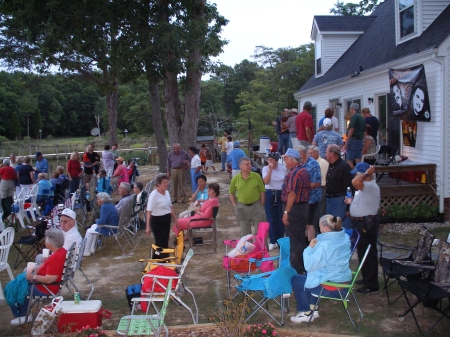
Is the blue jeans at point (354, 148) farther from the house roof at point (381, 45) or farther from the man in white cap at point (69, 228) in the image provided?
the man in white cap at point (69, 228)

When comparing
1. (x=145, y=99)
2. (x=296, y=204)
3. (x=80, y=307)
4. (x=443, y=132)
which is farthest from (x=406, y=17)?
(x=145, y=99)

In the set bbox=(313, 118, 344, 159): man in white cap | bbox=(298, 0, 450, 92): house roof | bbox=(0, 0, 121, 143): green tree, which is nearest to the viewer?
bbox=(313, 118, 344, 159): man in white cap

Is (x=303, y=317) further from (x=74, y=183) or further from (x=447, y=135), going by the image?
(x=74, y=183)

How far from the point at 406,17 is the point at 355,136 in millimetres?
4398

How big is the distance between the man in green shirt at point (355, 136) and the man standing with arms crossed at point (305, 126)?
100cm

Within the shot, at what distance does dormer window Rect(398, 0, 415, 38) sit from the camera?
11.2 meters

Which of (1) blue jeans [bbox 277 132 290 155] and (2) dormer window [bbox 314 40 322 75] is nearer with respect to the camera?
(1) blue jeans [bbox 277 132 290 155]

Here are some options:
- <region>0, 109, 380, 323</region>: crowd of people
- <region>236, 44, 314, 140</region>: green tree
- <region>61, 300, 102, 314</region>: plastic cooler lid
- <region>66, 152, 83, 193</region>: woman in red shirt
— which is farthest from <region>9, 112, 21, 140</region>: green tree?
<region>61, 300, 102, 314</region>: plastic cooler lid

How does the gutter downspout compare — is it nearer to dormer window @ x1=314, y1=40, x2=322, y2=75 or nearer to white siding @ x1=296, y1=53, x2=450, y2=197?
white siding @ x1=296, y1=53, x2=450, y2=197

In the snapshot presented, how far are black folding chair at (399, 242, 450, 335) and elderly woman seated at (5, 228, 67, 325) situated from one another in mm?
3782

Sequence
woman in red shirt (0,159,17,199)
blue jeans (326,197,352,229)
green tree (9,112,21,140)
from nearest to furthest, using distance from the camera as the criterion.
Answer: blue jeans (326,197,352,229) < woman in red shirt (0,159,17,199) < green tree (9,112,21,140)

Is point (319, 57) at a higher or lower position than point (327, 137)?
higher

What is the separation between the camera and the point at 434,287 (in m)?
4.65

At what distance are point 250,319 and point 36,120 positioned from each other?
208 ft
